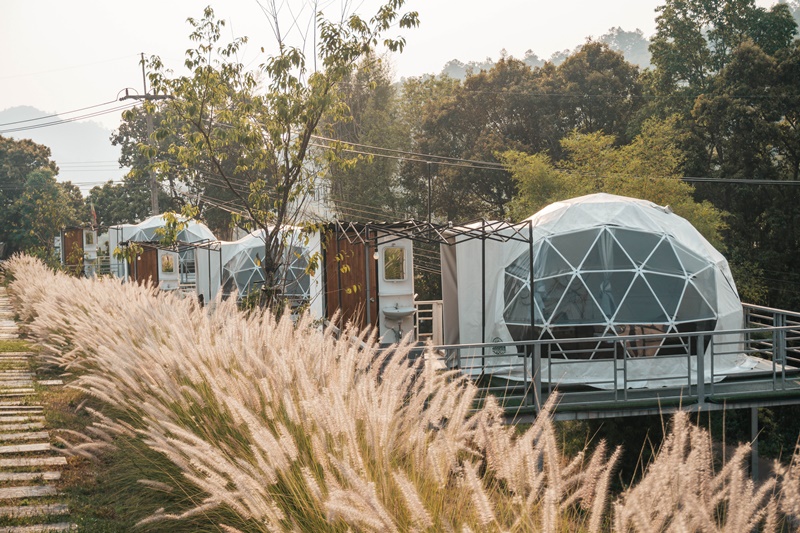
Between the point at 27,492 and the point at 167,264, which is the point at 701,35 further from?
the point at 27,492

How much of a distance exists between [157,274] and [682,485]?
24937mm

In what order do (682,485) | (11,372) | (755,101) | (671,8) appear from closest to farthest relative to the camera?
(682,485) → (11,372) → (755,101) → (671,8)

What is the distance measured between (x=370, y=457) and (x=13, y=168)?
208 feet

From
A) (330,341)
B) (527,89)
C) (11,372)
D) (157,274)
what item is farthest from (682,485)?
(527,89)

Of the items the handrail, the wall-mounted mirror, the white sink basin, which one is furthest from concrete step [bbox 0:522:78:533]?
the wall-mounted mirror

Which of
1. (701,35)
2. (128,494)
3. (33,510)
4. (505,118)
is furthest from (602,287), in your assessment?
(701,35)

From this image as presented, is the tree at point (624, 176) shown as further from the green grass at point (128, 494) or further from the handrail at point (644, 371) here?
the green grass at point (128, 494)

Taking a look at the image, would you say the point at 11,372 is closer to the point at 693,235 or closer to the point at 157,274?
the point at 693,235

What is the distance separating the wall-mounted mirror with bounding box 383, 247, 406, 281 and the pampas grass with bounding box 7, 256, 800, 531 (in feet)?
28.2

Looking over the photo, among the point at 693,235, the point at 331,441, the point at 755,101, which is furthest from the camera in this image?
the point at 755,101

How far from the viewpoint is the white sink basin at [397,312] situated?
46.1 ft

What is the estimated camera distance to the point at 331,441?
340 centimetres

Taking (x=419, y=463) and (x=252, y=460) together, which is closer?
(x=419, y=463)

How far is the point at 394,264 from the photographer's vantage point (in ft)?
47.4
